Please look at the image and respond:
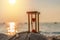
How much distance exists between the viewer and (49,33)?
353 cm

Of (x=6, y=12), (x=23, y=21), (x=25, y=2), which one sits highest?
(x=25, y=2)

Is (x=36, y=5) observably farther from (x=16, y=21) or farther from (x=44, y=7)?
(x=16, y=21)

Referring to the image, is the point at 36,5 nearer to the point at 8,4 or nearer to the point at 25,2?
the point at 25,2

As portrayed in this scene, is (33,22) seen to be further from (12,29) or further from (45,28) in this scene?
(12,29)

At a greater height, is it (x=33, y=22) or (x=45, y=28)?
(x=33, y=22)

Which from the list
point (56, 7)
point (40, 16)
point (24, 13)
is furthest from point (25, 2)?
point (56, 7)

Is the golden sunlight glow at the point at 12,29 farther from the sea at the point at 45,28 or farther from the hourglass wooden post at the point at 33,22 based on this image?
the hourglass wooden post at the point at 33,22

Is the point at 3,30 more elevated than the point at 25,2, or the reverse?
the point at 25,2

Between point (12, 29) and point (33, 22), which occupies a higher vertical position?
point (33, 22)

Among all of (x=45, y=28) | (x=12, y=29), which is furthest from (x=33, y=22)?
(x=12, y=29)

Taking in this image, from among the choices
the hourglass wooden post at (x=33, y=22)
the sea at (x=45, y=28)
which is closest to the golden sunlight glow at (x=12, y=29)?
the sea at (x=45, y=28)

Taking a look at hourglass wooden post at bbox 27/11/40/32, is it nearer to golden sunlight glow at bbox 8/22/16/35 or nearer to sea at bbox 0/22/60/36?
sea at bbox 0/22/60/36

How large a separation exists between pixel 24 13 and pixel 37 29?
49 centimetres

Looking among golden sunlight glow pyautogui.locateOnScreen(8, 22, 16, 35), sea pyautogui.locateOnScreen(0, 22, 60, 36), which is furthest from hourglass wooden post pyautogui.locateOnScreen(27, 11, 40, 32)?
golden sunlight glow pyautogui.locateOnScreen(8, 22, 16, 35)
